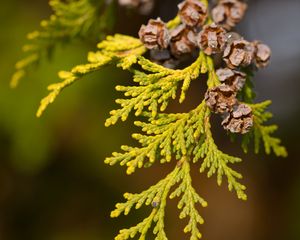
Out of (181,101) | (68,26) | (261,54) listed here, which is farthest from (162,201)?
(68,26)

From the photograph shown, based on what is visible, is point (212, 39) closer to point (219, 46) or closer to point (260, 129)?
point (219, 46)

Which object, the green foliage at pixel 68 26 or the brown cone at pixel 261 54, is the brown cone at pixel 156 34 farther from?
the green foliage at pixel 68 26

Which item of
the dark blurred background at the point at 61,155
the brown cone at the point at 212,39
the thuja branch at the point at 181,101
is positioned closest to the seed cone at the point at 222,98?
the thuja branch at the point at 181,101

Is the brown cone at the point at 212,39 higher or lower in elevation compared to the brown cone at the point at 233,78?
higher

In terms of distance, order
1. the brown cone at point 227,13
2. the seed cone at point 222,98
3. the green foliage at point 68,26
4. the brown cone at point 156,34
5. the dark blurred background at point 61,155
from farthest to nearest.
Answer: the dark blurred background at point 61,155, the green foliage at point 68,26, the brown cone at point 227,13, the brown cone at point 156,34, the seed cone at point 222,98

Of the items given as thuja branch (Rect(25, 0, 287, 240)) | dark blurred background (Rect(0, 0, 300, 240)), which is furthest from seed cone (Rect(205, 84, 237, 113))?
dark blurred background (Rect(0, 0, 300, 240))

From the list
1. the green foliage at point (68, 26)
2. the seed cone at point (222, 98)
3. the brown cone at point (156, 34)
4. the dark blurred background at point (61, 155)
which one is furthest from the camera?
the dark blurred background at point (61, 155)

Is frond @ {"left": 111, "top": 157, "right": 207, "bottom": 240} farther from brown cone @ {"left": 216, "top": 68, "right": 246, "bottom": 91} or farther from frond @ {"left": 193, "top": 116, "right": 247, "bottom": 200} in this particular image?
brown cone @ {"left": 216, "top": 68, "right": 246, "bottom": 91}
